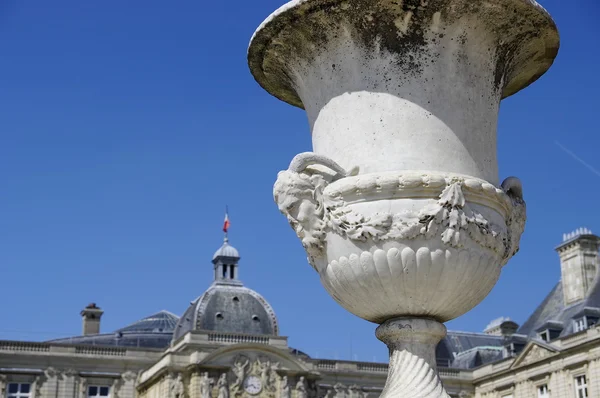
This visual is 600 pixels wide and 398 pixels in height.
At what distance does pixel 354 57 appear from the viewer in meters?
4.76

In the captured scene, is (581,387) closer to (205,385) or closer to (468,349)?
(468,349)

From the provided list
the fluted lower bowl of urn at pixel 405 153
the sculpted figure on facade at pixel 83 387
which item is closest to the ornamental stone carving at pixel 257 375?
the sculpted figure on facade at pixel 83 387

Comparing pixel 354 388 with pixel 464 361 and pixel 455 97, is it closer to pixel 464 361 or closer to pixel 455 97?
pixel 464 361

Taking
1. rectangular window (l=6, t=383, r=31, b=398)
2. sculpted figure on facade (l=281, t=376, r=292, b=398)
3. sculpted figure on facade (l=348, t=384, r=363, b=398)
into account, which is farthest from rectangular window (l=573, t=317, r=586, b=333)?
rectangular window (l=6, t=383, r=31, b=398)

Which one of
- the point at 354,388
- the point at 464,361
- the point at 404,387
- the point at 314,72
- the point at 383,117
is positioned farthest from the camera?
the point at 464,361

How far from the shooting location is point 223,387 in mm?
31766

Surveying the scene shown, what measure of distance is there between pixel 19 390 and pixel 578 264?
69.7 ft

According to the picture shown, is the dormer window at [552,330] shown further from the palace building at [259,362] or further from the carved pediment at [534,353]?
the carved pediment at [534,353]

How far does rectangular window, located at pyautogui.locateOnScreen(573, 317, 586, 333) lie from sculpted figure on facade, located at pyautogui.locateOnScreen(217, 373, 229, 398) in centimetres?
1245

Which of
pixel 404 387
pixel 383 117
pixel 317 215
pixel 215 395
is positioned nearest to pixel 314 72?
pixel 383 117

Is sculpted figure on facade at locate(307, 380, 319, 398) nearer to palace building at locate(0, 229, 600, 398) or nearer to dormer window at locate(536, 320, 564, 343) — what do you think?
palace building at locate(0, 229, 600, 398)

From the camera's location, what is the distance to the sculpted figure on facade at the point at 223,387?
104 feet

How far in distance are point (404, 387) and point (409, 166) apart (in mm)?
1096

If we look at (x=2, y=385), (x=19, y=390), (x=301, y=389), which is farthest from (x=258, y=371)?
(x=2, y=385)
